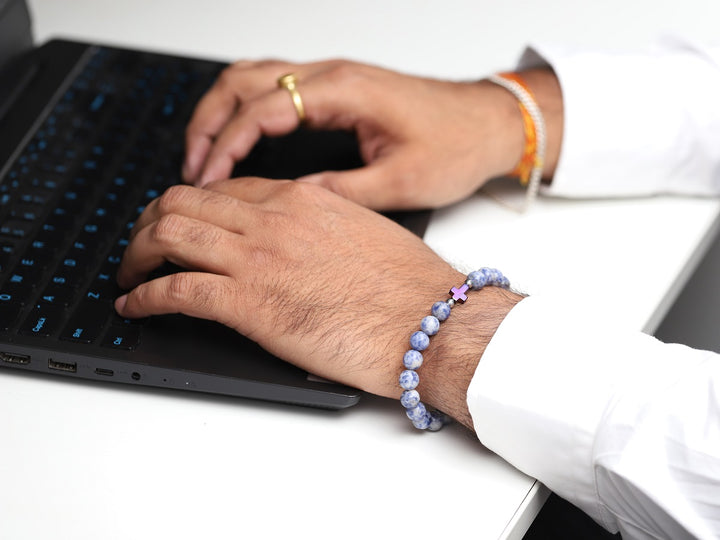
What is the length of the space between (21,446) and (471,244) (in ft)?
1.43

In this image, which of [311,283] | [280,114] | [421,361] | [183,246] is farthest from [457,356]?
[280,114]

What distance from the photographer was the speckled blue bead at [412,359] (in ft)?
2.25

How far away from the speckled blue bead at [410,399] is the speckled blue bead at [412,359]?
0.8 inches

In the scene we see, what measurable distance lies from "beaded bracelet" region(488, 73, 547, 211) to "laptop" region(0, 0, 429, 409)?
0.12 metres

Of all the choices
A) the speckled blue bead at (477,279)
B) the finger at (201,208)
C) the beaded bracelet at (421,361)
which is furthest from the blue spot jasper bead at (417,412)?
the finger at (201,208)

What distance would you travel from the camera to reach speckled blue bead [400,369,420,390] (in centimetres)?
68

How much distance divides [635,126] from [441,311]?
38 cm

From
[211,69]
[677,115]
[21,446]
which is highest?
[677,115]

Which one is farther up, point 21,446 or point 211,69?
point 211,69

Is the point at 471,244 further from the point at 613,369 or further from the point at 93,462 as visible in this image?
the point at 93,462

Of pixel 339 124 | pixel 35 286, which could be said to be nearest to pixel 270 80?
pixel 339 124

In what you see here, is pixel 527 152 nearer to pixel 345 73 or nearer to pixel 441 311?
pixel 345 73

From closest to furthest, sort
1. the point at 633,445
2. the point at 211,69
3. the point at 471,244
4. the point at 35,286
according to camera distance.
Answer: the point at 633,445 < the point at 35,286 < the point at 471,244 < the point at 211,69

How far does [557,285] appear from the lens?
0.83 metres
